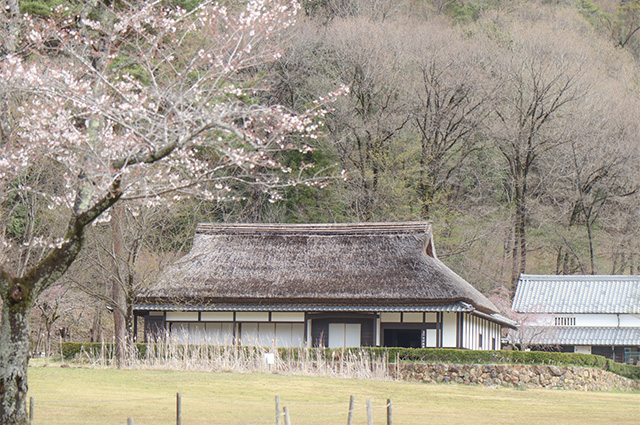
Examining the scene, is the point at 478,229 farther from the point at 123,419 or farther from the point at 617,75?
the point at 123,419

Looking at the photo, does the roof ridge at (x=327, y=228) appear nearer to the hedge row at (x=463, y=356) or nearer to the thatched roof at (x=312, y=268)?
the thatched roof at (x=312, y=268)

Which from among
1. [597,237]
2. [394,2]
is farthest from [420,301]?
[394,2]

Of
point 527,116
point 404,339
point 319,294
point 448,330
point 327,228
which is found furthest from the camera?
point 527,116

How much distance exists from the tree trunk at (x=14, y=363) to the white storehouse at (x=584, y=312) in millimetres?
34277

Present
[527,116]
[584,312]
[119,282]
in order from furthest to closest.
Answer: [584,312] → [527,116] → [119,282]

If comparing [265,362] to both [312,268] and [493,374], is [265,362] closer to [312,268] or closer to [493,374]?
[312,268]

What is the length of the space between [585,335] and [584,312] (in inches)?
51.4

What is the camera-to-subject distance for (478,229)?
40844 mm

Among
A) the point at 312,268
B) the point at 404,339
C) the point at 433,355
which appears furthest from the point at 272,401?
the point at 404,339

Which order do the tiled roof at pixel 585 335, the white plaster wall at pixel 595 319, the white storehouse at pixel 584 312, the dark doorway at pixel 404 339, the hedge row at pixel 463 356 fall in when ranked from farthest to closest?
the white plaster wall at pixel 595 319 < the white storehouse at pixel 584 312 < the tiled roof at pixel 585 335 < the dark doorway at pixel 404 339 < the hedge row at pixel 463 356

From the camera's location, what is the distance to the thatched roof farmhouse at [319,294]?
89.6 ft

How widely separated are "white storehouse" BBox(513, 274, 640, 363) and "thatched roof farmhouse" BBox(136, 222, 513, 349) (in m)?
13.1

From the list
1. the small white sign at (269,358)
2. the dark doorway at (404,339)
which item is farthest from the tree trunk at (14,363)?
the dark doorway at (404,339)

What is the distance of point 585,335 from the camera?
4294cm
